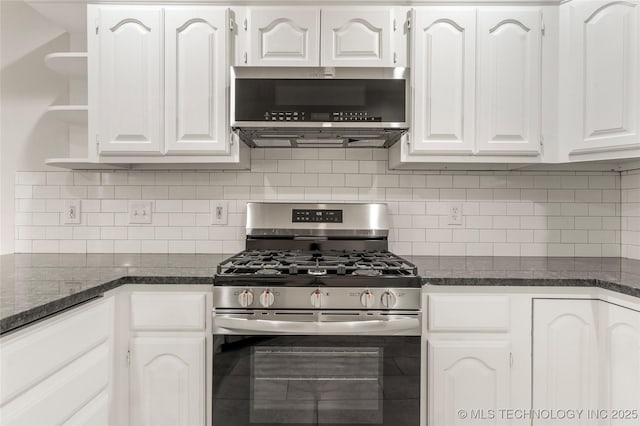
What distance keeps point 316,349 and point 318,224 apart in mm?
790

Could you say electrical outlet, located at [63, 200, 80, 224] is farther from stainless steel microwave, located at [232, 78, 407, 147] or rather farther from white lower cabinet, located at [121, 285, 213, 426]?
stainless steel microwave, located at [232, 78, 407, 147]

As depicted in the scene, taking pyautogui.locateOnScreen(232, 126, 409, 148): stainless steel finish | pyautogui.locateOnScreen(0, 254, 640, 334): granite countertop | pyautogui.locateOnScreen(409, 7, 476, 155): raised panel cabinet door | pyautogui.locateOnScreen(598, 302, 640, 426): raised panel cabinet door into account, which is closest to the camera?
pyautogui.locateOnScreen(0, 254, 640, 334): granite countertop

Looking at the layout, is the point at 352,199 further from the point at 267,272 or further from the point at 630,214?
the point at 630,214

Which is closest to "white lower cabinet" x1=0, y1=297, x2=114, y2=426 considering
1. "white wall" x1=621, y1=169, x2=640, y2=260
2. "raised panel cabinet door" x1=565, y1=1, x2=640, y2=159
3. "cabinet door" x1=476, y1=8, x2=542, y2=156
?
"cabinet door" x1=476, y1=8, x2=542, y2=156

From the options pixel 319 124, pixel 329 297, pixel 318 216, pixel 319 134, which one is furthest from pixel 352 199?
pixel 329 297

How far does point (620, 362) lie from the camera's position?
5.18ft

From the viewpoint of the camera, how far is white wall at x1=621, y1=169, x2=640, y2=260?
220 cm

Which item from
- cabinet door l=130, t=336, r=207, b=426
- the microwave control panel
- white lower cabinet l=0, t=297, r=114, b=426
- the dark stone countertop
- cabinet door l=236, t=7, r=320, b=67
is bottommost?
cabinet door l=130, t=336, r=207, b=426

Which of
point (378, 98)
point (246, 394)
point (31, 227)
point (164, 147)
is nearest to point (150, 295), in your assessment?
point (246, 394)

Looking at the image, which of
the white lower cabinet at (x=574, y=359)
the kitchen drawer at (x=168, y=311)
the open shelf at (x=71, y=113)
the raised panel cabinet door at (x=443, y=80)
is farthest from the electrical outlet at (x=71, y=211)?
the white lower cabinet at (x=574, y=359)

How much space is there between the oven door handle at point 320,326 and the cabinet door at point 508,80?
0.97 metres

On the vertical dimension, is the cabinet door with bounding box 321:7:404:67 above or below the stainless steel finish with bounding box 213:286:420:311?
above

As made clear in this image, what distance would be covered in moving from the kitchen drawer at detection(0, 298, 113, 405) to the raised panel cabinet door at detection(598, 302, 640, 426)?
6.35ft

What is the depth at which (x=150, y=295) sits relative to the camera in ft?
5.51
